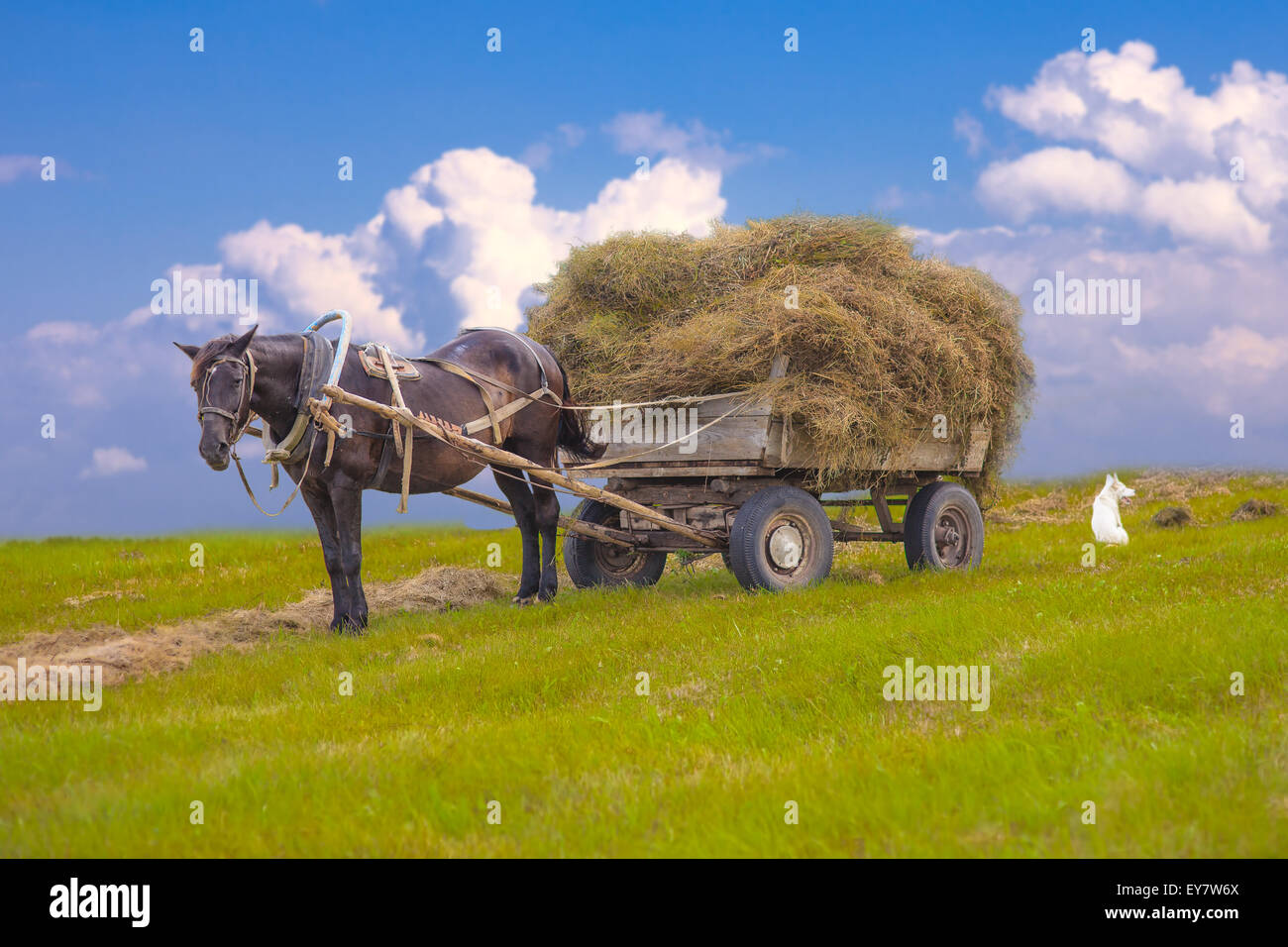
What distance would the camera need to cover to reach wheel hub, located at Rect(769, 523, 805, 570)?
28.8 feet

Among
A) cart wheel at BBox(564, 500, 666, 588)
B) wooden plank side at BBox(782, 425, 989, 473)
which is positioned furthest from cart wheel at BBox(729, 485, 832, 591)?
cart wheel at BBox(564, 500, 666, 588)

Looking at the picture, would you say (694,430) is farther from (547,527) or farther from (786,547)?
(547,527)

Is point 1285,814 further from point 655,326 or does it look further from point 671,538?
point 655,326

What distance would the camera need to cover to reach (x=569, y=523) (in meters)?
8.95

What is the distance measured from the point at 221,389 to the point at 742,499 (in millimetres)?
4534

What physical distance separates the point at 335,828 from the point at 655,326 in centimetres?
645

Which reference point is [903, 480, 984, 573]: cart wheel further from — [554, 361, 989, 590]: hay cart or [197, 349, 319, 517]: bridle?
[197, 349, 319, 517]: bridle

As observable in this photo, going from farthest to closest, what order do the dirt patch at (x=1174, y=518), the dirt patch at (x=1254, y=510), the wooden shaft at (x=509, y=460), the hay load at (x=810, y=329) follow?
the dirt patch at (x=1254, y=510) < the dirt patch at (x=1174, y=518) < the hay load at (x=810, y=329) < the wooden shaft at (x=509, y=460)

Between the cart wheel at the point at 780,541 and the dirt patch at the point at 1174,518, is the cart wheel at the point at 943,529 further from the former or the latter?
the dirt patch at the point at 1174,518

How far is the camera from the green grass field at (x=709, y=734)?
3.49m

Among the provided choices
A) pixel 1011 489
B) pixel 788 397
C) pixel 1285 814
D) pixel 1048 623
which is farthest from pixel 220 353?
pixel 1011 489

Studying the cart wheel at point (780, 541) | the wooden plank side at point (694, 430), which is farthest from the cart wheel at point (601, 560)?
the cart wheel at point (780, 541)

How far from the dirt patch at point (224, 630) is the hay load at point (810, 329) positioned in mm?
2617

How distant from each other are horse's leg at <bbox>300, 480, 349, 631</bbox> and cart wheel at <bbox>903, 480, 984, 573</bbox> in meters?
5.55
